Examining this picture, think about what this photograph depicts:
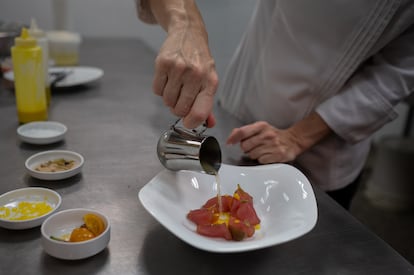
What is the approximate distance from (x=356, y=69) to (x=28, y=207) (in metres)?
0.85

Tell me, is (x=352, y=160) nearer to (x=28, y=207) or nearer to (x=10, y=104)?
(x=28, y=207)

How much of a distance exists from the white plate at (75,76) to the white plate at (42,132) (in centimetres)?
36

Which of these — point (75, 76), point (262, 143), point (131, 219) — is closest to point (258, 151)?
point (262, 143)

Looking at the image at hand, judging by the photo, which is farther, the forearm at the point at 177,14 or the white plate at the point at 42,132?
the white plate at the point at 42,132

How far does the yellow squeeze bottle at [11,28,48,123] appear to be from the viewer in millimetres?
1107

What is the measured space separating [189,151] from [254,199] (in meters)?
0.17

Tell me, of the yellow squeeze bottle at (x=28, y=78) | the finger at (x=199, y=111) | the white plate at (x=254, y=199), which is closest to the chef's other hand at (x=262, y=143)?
the white plate at (x=254, y=199)

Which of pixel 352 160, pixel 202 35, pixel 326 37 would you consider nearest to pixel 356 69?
pixel 326 37

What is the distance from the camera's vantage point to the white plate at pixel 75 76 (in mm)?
1503

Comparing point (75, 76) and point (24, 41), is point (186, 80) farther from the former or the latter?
point (75, 76)

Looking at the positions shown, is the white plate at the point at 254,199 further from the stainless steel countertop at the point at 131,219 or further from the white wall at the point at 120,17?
the white wall at the point at 120,17

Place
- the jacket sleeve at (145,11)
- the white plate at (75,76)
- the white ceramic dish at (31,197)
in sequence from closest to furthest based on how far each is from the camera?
1. the white ceramic dish at (31,197)
2. the jacket sleeve at (145,11)
3. the white plate at (75,76)

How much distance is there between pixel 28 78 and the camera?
3.72 ft

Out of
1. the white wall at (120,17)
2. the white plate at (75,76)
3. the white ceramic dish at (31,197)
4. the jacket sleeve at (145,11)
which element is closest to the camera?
the white ceramic dish at (31,197)
